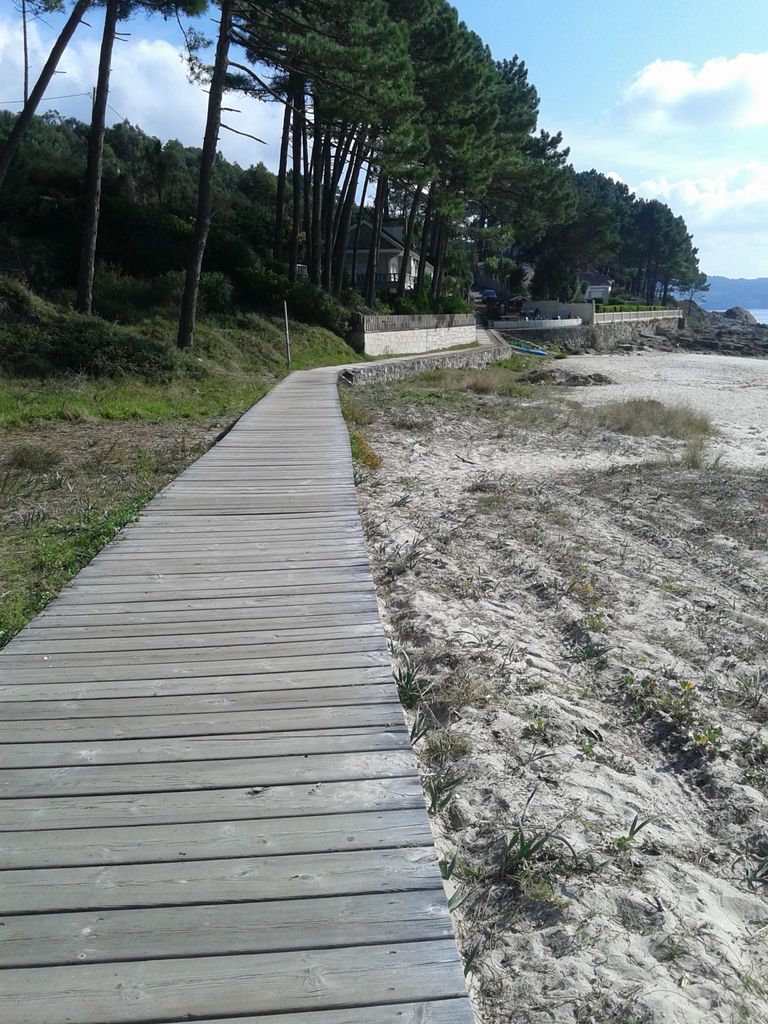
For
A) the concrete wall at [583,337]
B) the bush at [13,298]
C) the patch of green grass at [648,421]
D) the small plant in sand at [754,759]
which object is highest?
the concrete wall at [583,337]

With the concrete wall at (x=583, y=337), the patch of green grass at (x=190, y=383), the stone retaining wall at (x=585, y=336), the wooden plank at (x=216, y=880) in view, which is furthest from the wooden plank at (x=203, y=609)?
the concrete wall at (x=583, y=337)

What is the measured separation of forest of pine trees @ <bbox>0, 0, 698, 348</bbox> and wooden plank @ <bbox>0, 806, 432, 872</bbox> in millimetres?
19302

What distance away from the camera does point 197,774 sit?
3.01 m

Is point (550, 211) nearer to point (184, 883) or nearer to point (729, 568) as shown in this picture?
point (729, 568)

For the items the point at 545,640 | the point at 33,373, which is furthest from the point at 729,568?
the point at 33,373

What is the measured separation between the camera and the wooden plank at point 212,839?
8.33 feet

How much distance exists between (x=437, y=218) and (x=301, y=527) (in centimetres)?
4626

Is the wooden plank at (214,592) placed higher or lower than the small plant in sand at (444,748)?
higher

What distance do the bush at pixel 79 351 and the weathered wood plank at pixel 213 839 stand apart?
48.2ft

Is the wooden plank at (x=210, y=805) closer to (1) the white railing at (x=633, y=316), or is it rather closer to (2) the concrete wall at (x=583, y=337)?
(2) the concrete wall at (x=583, y=337)

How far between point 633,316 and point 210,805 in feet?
244

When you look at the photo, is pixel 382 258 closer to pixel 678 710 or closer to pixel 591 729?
pixel 678 710

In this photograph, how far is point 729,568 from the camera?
306 inches

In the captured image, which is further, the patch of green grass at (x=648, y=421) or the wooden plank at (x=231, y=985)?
the patch of green grass at (x=648, y=421)
